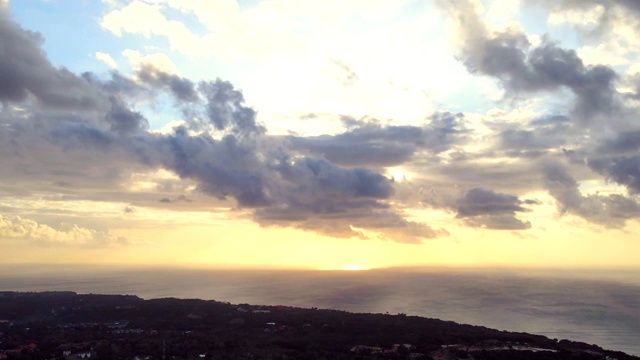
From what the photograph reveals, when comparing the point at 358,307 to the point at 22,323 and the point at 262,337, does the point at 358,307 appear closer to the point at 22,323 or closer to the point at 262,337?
the point at 262,337

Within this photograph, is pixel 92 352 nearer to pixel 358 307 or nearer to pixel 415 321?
pixel 415 321

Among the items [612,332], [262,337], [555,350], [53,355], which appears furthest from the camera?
[612,332]

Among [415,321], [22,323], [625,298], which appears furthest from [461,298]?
[22,323]

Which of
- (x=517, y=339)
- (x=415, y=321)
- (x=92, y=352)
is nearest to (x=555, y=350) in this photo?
(x=517, y=339)

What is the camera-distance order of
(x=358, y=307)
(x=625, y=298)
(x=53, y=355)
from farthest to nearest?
(x=625, y=298) < (x=358, y=307) < (x=53, y=355)

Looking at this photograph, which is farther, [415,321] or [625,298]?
[625,298]

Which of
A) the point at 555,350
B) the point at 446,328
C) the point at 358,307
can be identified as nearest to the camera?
the point at 555,350
